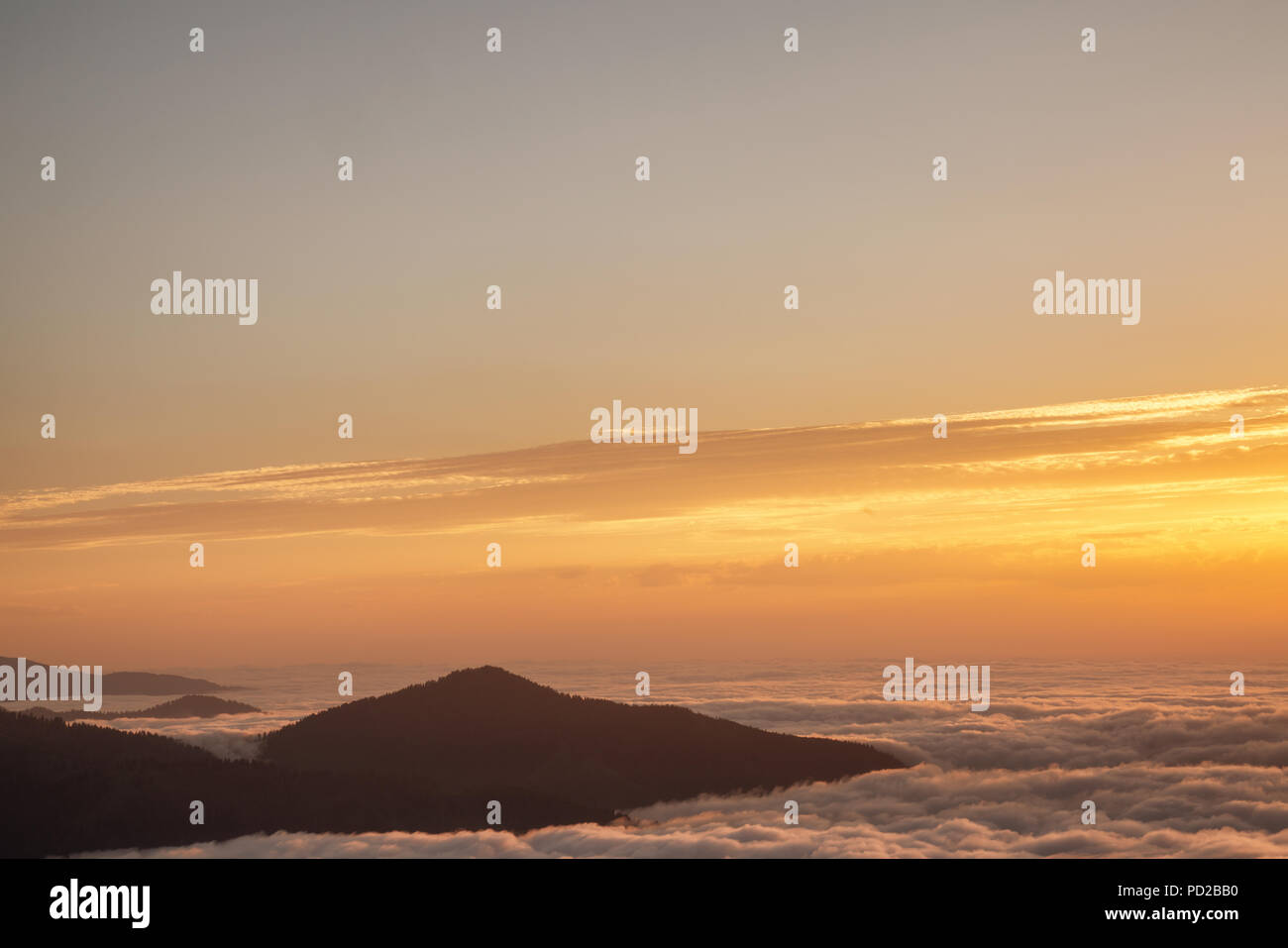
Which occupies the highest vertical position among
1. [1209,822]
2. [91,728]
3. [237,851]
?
[91,728]
